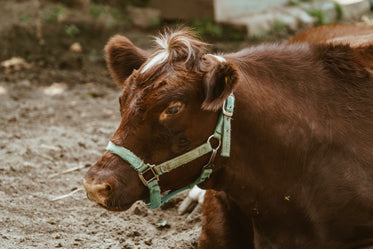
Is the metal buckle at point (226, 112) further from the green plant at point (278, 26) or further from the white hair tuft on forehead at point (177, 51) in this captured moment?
the green plant at point (278, 26)

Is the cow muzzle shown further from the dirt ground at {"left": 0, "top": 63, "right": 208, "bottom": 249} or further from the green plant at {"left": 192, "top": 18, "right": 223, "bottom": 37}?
the green plant at {"left": 192, "top": 18, "right": 223, "bottom": 37}

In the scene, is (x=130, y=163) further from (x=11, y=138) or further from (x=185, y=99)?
(x=11, y=138)

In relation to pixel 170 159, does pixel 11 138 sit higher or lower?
lower

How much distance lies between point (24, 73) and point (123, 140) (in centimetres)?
483

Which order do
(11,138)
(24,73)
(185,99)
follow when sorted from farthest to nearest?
(24,73)
(11,138)
(185,99)

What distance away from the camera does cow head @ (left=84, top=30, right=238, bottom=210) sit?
244 cm

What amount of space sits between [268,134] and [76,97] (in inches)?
162

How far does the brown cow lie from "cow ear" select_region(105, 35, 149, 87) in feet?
1.00

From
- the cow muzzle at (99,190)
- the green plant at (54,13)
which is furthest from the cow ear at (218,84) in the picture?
the green plant at (54,13)

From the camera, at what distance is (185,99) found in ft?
8.09

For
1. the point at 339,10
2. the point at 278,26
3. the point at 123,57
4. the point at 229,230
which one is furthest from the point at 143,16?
the point at 229,230

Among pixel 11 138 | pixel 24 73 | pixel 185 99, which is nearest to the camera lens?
pixel 185 99

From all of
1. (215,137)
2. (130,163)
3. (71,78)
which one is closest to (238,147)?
(215,137)

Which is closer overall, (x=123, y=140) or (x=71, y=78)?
(x=123, y=140)
